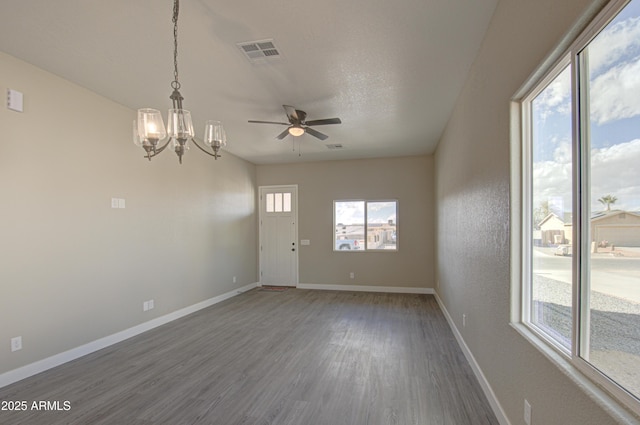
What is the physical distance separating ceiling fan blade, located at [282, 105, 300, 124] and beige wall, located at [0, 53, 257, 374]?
6.96 ft

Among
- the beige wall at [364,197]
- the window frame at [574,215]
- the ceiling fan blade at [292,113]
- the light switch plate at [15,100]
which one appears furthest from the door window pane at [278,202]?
the window frame at [574,215]

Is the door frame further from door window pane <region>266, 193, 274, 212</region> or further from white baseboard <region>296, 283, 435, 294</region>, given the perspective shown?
white baseboard <region>296, 283, 435, 294</region>

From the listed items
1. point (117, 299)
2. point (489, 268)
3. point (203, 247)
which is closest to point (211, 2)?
point (489, 268)

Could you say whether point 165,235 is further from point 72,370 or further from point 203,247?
point 72,370

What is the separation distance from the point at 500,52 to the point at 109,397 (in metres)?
4.09

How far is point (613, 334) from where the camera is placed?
1.15m

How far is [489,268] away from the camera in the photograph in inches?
95.4

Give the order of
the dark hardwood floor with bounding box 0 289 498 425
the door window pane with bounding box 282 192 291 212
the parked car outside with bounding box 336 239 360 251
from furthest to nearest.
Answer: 1. the door window pane with bounding box 282 192 291 212
2. the parked car outside with bounding box 336 239 360 251
3. the dark hardwood floor with bounding box 0 289 498 425

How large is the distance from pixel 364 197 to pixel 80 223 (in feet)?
16.5

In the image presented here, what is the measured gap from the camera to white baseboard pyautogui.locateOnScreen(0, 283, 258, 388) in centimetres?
277

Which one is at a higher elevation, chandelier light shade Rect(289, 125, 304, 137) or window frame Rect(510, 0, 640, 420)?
chandelier light shade Rect(289, 125, 304, 137)

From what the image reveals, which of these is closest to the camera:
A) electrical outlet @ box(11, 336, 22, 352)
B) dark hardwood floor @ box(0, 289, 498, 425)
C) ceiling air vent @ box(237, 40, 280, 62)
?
dark hardwood floor @ box(0, 289, 498, 425)

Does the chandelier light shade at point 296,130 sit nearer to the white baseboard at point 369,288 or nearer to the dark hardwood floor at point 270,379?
the dark hardwood floor at point 270,379

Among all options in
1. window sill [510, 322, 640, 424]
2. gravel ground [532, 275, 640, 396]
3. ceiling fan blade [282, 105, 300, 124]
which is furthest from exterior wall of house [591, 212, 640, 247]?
ceiling fan blade [282, 105, 300, 124]
